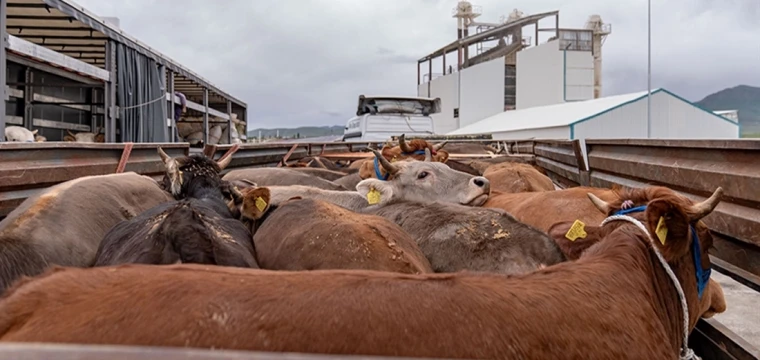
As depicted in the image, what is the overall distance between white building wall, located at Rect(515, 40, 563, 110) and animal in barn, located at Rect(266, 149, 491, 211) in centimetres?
4239

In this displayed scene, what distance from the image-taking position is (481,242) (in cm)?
371

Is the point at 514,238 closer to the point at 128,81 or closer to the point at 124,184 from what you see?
the point at 124,184

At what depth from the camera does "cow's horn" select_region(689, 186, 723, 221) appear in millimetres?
2662

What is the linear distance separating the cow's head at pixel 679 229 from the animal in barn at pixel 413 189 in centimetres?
264

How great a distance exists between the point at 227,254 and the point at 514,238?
1.90 meters

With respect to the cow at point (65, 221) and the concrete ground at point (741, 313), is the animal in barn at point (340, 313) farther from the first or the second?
the concrete ground at point (741, 313)

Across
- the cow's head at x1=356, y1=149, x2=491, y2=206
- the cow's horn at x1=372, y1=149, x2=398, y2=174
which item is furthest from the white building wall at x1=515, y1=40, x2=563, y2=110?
the cow's horn at x1=372, y1=149, x2=398, y2=174

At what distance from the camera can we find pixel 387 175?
6.30 meters

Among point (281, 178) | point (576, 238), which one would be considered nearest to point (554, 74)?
point (281, 178)

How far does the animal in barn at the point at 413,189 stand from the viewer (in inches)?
223

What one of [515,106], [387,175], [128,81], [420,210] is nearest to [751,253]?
[420,210]

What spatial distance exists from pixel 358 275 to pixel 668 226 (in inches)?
64.6

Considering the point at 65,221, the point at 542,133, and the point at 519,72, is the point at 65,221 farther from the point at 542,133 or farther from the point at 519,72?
the point at 519,72

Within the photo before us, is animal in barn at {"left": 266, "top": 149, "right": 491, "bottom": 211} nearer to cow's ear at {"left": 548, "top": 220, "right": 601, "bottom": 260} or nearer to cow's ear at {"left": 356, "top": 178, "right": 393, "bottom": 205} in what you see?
cow's ear at {"left": 356, "top": 178, "right": 393, "bottom": 205}
